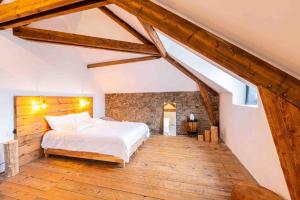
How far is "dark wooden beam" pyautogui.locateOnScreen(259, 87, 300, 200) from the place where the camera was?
3.67 ft

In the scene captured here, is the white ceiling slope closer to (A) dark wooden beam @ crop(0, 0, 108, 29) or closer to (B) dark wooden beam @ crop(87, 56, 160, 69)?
(A) dark wooden beam @ crop(0, 0, 108, 29)

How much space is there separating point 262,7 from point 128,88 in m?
5.26

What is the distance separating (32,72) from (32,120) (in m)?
A: 1.03

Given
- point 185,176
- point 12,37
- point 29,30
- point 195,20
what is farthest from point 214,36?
point 12,37

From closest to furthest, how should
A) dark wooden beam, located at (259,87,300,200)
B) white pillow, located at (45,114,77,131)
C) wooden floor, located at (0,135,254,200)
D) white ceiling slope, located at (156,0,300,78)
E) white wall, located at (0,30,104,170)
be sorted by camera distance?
white ceiling slope, located at (156,0,300,78) → dark wooden beam, located at (259,87,300,200) → wooden floor, located at (0,135,254,200) → white wall, located at (0,30,104,170) → white pillow, located at (45,114,77,131)

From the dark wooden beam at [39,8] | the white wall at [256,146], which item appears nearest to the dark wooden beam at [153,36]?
the dark wooden beam at [39,8]

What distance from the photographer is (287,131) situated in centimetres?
114

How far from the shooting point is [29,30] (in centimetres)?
260

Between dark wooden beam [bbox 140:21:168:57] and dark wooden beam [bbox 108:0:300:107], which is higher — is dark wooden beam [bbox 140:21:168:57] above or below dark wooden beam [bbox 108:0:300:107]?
above

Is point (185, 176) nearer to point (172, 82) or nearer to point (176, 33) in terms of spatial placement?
point (176, 33)

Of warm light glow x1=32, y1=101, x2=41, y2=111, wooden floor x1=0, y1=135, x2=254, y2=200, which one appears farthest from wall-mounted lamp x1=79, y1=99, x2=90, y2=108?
wooden floor x1=0, y1=135, x2=254, y2=200

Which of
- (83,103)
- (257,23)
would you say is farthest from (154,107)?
(257,23)

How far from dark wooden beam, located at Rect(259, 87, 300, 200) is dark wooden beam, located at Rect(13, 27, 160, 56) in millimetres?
2426

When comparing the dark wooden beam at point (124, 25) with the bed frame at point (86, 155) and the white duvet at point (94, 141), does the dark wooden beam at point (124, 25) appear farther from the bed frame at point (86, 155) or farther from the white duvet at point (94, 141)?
the bed frame at point (86, 155)
